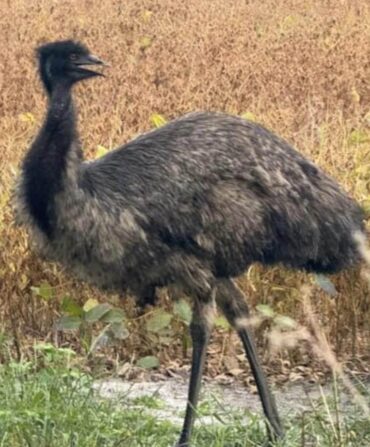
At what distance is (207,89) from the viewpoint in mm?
9938

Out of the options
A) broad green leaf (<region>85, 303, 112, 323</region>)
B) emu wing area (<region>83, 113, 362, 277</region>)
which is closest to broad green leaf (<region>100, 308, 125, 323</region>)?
broad green leaf (<region>85, 303, 112, 323</region>)

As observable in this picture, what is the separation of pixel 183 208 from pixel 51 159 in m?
0.45

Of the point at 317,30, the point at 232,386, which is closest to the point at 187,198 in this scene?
the point at 232,386

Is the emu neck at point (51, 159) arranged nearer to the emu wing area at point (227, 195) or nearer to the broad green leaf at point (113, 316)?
the emu wing area at point (227, 195)

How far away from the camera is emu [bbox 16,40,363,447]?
4465mm

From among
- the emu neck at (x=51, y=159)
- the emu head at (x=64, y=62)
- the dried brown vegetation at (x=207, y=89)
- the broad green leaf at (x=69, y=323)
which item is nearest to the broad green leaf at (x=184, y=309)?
the broad green leaf at (x=69, y=323)

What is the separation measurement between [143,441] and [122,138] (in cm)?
358

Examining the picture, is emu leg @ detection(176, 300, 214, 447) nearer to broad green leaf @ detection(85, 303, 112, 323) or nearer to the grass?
the grass

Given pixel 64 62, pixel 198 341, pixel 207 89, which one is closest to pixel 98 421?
pixel 198 341

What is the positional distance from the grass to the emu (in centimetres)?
12

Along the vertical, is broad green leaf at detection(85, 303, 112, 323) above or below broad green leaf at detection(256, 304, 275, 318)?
above

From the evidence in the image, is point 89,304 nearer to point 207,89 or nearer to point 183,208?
point 183,208

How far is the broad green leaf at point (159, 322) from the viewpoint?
5633 millimetres

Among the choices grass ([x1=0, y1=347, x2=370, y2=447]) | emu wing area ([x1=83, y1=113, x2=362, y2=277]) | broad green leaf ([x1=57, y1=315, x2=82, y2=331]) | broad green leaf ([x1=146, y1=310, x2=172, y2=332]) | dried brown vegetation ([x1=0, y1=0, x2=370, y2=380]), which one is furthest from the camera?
dried brown vegetation ([x1=0, y1=0, x2=370, y2=380])
